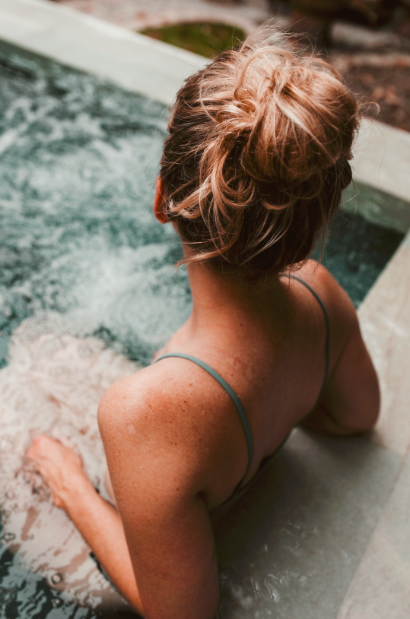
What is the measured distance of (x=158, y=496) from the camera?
3.09 feet

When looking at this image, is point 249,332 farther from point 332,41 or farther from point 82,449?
point 332,41

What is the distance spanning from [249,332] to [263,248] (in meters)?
0.26

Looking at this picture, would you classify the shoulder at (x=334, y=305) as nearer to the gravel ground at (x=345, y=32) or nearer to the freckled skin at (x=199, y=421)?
the freckled skin at (x=199, y=421)

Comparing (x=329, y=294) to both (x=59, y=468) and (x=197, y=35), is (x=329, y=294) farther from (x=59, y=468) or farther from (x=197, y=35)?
(x=197, y=35)

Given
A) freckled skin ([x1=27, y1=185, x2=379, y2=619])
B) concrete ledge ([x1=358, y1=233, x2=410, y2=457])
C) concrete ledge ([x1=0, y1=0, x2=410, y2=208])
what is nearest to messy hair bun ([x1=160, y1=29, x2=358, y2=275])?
freckled skin ([x1=27, y1=185, x2=379, y2=619])

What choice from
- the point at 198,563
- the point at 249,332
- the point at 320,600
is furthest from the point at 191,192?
the point at 320,600

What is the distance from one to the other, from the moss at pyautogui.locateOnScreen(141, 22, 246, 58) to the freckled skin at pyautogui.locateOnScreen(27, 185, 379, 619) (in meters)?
6.50

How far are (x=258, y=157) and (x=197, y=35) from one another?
776cm

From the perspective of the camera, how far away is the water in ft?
4.73

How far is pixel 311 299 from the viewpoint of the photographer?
124 cm

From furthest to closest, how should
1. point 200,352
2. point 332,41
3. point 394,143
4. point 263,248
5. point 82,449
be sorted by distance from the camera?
point 332,41
point 394,143
point 82,449
point 200,352
point 263,248

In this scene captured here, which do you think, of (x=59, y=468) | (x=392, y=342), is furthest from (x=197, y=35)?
(x=59, y=468)

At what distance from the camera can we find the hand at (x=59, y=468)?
1531 mm

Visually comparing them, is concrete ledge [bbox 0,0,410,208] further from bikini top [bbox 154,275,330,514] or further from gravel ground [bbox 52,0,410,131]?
gravel ground [bbox 52,0,410,131]
